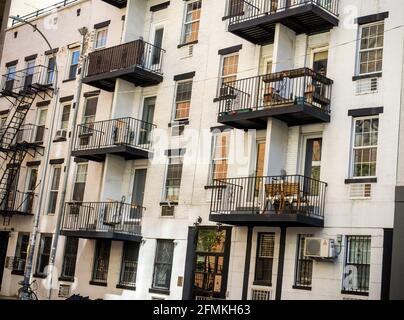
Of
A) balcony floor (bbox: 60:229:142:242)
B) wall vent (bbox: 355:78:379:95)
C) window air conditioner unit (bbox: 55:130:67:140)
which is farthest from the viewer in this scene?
window air conditioner unit (bbox: 55:130:67:140)

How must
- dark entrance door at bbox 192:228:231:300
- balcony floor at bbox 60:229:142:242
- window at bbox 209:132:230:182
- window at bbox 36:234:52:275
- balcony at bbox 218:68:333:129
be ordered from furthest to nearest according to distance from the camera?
window at bbox 36:234:52:275 < balcony floor at bbox 60:229:142:242 < window at bbox 209:132:230:182 < dark entrance door at bbox 192:228:231:300 < balcony at bbox 218:68:333:129

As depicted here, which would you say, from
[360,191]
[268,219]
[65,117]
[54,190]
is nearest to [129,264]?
[54,190]

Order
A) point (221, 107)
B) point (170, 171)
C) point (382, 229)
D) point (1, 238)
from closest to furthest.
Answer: point (382, 229), point (221, 107), point (170, 171), point (1, 238)

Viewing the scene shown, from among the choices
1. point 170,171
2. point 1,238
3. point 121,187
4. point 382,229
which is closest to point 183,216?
point 170,171

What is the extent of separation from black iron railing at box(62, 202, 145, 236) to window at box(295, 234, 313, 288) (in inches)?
276

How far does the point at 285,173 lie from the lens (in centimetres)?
1894

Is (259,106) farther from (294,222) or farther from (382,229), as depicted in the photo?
(382,229)

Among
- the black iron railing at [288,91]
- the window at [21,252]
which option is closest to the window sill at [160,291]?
the black iron railing at [288,91]

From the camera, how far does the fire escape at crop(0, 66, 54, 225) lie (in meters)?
28.7

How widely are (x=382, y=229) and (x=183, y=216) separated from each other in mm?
7573

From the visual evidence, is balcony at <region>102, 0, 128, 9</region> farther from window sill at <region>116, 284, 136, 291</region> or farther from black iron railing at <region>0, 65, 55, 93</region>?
window sill at <region>116, 284, 136, 291</region>

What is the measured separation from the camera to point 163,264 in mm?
21969

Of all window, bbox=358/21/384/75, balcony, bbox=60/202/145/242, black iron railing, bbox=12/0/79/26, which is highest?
black iron railing, bbox=12/0/79/26

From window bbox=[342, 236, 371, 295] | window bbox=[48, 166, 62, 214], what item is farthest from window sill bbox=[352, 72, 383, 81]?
window bbox=[48, 166, 62, 214]
